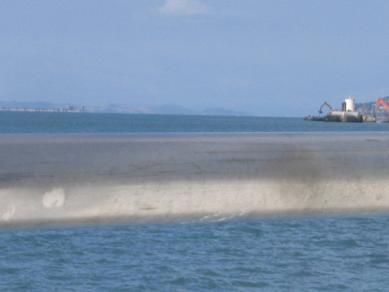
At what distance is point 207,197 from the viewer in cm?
133

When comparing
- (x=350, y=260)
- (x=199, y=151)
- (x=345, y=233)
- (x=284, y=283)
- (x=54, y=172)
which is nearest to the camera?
(x=54, y=172)

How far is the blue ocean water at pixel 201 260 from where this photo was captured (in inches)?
519

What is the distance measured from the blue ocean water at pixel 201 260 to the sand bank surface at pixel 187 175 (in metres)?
9.90

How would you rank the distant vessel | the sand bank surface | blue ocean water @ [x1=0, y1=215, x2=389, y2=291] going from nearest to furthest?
the sand bank surface
blue ocean water @ [x1=0, y1=215, x2=389, y2=291]
the distant vessel

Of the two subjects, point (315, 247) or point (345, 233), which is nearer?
point (315, 247)

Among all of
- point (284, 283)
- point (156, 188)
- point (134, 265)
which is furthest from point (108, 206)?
point (134, 265)

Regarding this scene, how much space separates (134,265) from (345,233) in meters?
6.31

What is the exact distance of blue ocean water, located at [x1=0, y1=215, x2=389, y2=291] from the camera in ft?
43.3

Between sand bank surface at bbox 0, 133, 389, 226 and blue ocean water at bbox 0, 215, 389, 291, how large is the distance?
32.5ft

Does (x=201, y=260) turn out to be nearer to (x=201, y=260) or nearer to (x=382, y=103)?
(x=201, y=260)

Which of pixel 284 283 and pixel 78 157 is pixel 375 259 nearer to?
pixel 284 283

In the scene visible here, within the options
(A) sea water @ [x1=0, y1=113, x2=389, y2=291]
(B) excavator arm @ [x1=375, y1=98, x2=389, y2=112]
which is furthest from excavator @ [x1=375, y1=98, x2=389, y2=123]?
(A) sea water @ [x1=0, y1=113, x2=389, y2=291]

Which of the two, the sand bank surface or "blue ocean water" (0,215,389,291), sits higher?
the sand bank surface

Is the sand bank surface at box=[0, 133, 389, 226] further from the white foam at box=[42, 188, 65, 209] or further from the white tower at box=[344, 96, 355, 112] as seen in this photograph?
the white tower at box=[344, 96, 355, 112]
